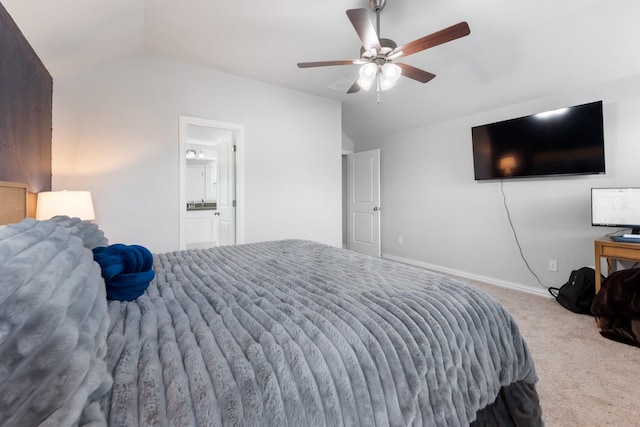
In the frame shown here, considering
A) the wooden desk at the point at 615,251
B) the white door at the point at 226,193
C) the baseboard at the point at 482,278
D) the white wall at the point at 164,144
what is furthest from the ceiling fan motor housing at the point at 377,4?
the baseboard at the point at 482,278

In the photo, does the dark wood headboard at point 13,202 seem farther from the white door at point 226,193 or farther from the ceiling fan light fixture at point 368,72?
the ceiling fan light fixture at point 368,72

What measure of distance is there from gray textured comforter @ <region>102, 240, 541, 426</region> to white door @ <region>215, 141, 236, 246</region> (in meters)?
2.28

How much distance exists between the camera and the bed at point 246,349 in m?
0.47

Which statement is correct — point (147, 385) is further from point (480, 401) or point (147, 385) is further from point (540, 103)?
point (540, 103)

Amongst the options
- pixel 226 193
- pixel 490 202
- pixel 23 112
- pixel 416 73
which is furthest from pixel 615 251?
pixel 23 112

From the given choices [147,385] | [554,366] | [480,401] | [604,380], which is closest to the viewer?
[147,385]

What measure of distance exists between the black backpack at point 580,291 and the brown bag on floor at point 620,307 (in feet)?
1.06

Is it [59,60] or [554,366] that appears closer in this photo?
[554,366]

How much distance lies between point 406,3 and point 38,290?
271cm

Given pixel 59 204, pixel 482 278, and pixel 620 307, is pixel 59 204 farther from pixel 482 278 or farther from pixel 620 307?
pixel 482 278

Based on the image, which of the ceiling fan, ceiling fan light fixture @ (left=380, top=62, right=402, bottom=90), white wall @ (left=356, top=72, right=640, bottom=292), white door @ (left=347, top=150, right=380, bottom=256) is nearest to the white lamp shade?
the ceiling fan

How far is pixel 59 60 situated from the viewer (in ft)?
7.57

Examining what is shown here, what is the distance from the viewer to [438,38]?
1.83m

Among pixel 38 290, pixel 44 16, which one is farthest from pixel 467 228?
pixel 44 16
